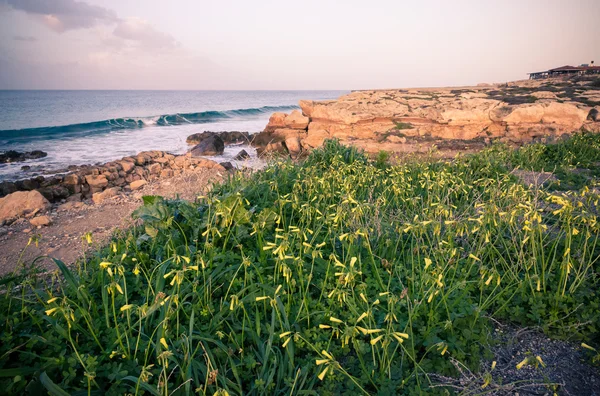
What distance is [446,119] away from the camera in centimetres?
1402

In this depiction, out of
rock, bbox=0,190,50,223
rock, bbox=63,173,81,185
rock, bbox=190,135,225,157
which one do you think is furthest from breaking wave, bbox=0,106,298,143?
rock, bbox=0,190,50,223

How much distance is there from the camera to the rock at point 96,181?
11.7m

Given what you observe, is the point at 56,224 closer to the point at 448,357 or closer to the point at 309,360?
the point at 309,360

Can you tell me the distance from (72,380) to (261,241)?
188 centimetres

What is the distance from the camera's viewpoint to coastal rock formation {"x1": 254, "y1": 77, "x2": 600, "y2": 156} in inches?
512

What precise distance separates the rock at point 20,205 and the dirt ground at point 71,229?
0.34 metres

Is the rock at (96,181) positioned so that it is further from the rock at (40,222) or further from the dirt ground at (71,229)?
the rock at (40,222)

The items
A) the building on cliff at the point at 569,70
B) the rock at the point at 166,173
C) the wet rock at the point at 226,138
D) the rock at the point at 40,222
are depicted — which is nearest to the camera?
the rock at the point at 40,222

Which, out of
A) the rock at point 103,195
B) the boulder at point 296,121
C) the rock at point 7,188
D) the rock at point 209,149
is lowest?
the rock at point 103,195

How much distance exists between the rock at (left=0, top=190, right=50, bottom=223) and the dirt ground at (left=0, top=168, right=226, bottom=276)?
34cm

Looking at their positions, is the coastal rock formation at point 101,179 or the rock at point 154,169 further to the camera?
the rock at point 154,169

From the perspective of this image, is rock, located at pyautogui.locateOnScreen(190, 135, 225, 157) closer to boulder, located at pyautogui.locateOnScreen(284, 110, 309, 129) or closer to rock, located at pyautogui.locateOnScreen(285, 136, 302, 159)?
boulder, located at pyautogui.locateOnScreen(284, 110, 309, 129)

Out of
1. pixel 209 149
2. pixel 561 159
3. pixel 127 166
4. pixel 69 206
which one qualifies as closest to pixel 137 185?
pixel 69 206

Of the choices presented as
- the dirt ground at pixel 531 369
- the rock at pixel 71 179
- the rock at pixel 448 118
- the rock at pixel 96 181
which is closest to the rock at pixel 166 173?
the rock at pixel 96 181
